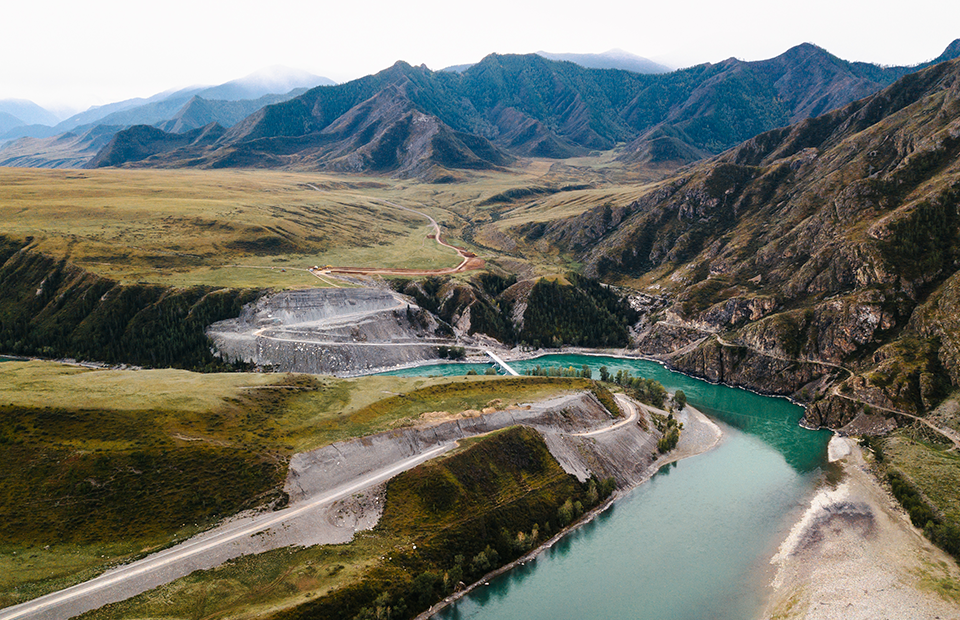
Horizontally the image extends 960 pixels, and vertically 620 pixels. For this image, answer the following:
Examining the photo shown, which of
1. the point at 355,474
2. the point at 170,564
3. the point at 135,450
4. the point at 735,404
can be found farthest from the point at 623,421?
the point at 135,450

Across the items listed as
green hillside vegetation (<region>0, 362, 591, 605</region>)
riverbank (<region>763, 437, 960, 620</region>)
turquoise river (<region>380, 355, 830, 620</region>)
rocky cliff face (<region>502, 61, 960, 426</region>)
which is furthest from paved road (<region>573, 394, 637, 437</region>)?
rocky cliff face (<region>502, 61, 960, 426</region>)

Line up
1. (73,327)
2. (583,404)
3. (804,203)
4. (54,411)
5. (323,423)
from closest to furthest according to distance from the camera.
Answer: (54,411), (323,423), (583,404), (73,327), (804,203)

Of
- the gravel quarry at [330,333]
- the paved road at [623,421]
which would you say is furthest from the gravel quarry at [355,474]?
the gravel quarry at [330,333]

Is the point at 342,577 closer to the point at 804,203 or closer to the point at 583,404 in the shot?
the point at 583,404

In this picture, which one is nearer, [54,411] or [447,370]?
[54,411]

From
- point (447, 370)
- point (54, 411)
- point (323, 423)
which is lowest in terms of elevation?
point (447, 370)

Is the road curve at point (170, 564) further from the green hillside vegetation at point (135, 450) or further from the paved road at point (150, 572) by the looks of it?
the green hillside vegetation at point (135, 450)

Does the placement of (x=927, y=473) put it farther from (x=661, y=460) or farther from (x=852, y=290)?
(x=852, y=290)

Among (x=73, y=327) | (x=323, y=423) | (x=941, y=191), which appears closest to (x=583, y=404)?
(x=323, y=423)

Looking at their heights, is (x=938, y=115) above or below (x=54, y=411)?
above
